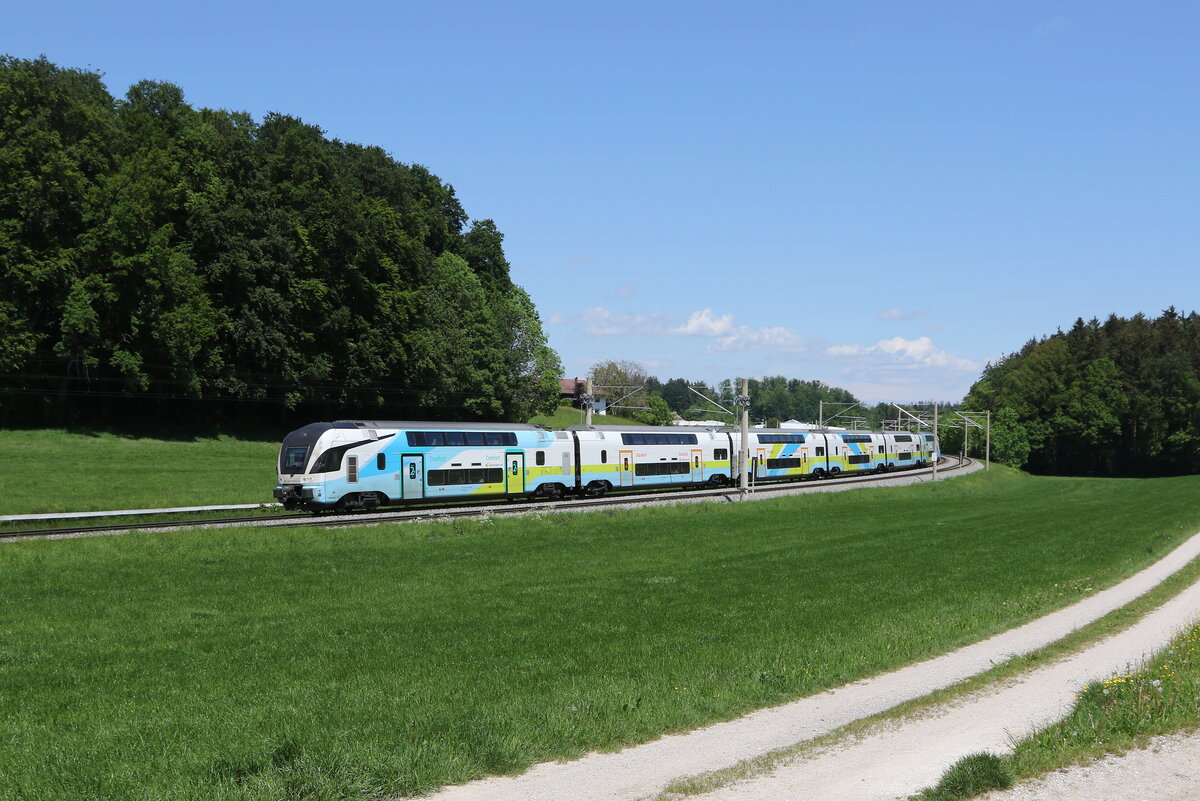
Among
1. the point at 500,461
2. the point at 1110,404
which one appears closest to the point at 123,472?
the point at 500,461

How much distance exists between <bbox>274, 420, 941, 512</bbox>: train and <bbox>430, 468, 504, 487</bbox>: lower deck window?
0.05 m

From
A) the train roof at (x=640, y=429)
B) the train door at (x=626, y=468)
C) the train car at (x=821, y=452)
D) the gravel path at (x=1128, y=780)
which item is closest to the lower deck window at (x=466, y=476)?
the train roof at (x=640, y=429)

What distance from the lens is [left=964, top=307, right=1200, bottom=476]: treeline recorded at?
410ft

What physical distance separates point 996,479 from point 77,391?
245 ft

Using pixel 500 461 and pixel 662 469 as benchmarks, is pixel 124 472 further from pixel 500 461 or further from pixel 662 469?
pixel 662 469

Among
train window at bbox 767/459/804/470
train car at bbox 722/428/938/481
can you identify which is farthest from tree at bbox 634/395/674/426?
train window at bbox 767/459/804/470

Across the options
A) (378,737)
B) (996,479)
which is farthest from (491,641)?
(996,479)

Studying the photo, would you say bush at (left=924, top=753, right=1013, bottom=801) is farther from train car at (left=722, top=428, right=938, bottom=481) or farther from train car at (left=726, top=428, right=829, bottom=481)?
train car at (left=726, top=428, right=829, bottom=481)

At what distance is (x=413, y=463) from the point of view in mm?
42188

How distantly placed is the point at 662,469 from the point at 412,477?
1958 cm

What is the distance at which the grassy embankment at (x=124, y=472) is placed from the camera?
4453 centimetres

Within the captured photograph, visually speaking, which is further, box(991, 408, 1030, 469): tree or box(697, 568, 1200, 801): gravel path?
box(991, 408, 1030, 469): tree

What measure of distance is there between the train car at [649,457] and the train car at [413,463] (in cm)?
223

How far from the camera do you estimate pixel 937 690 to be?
492 inches
